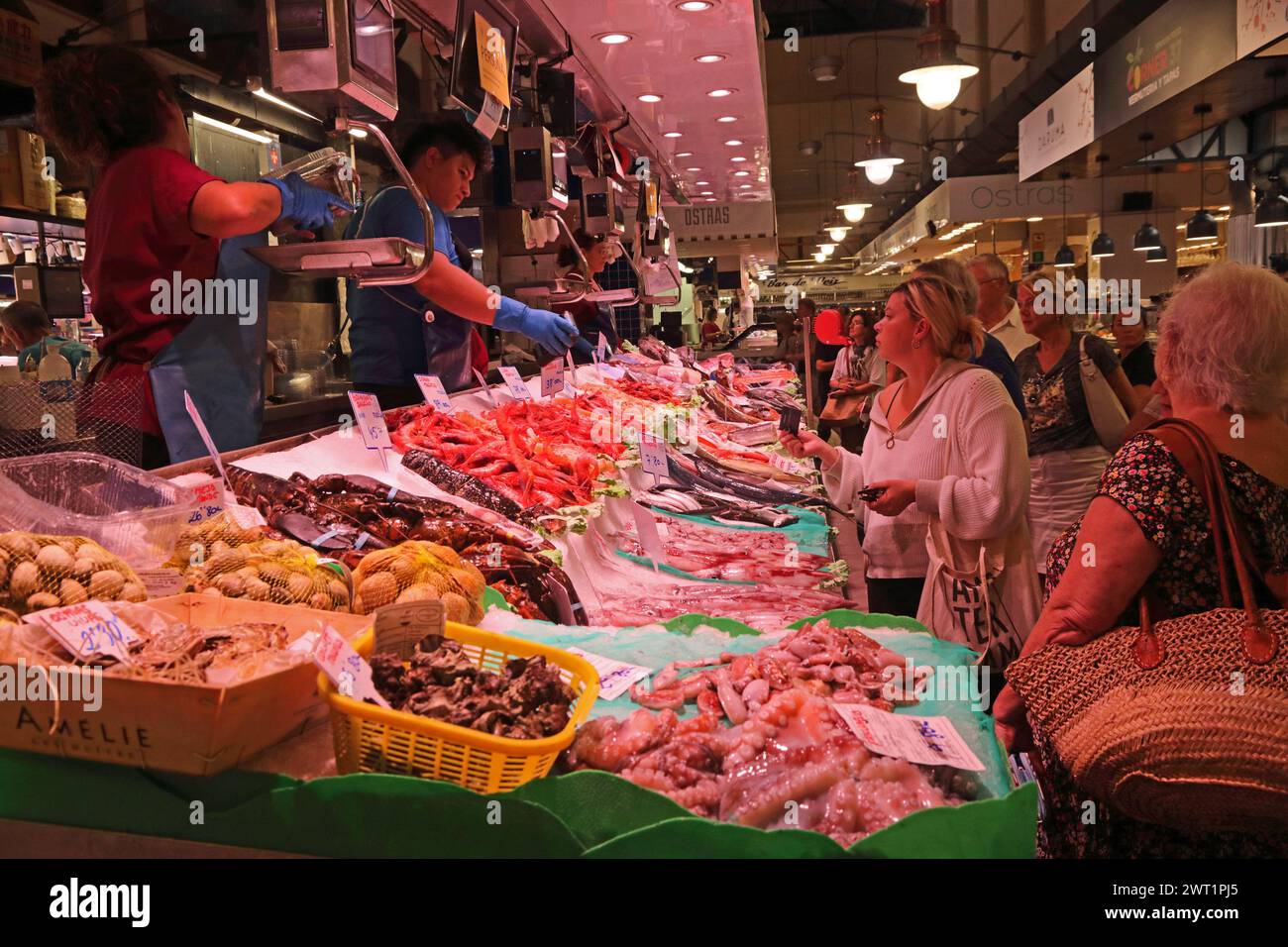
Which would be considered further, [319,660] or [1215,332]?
[1215,332]

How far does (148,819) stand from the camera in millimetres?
1579

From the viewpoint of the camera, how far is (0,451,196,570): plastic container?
2.08 meters

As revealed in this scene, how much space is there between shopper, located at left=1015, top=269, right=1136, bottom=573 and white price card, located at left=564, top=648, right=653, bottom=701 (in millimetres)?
3444

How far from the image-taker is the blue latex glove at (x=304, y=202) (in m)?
3.05

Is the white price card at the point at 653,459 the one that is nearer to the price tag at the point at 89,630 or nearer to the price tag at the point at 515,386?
the price tag at the point at 515,386

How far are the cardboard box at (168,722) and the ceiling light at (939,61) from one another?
747 cm

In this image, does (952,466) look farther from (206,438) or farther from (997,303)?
(997,303)

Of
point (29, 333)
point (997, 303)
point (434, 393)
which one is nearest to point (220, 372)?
point (434, 393)

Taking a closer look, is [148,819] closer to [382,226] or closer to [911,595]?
A: [911,595]

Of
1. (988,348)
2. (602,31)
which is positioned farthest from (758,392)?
(988,348)

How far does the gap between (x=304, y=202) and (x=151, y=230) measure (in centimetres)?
44

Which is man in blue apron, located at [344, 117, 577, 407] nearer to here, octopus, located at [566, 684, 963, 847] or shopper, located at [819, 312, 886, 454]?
octopus, located at [566, 684, 963, 847]

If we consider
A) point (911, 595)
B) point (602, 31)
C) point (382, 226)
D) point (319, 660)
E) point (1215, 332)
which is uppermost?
point (602, 31)
